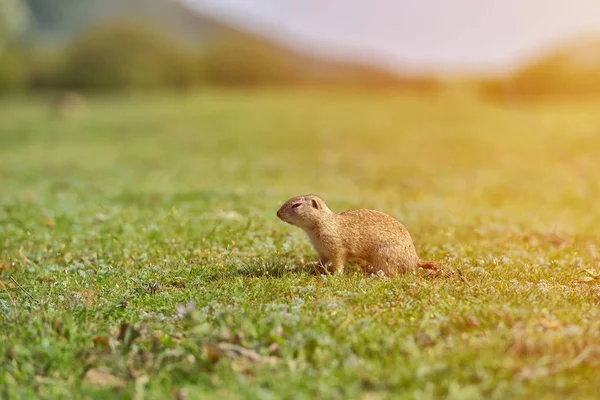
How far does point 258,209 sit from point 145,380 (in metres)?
8.80

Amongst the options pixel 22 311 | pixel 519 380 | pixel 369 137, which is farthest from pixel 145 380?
pixel 369 137

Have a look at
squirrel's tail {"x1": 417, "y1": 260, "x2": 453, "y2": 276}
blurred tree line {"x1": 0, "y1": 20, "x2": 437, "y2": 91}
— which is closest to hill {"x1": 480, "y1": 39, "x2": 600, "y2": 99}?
blurred tree line {"x1": 0, "y1": 20, "x2": 437, "y2": 91}

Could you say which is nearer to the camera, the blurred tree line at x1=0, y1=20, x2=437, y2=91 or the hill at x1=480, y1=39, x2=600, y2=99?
the hill at x1=480, y1=39, x2=600, y2=99

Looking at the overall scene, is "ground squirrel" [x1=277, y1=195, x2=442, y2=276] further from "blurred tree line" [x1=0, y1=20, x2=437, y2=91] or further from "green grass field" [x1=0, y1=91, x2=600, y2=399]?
"blurred tree line" [x1=0, y1=20, x2=437, y2=91]

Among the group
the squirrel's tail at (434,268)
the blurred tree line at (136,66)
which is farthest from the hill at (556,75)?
the squirrel's tail at (434,268)

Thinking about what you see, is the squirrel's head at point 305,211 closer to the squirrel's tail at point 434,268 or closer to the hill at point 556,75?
the squirrel's tail at point 434,268

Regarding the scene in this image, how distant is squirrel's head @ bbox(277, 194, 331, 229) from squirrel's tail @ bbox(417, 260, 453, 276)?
1.64 meters

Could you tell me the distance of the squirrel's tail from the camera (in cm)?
974

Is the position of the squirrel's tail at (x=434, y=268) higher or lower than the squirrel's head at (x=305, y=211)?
lower

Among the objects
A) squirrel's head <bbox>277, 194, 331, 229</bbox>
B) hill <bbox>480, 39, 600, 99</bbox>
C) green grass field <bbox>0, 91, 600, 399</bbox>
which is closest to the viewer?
green grass field <bbox>0, 91, 600, 399</bbox>

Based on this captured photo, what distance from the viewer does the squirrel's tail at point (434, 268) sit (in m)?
9.74

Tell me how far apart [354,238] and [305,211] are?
0.83 metres

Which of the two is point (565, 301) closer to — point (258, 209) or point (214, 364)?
point (214, 364)

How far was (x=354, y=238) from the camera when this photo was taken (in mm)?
10125
